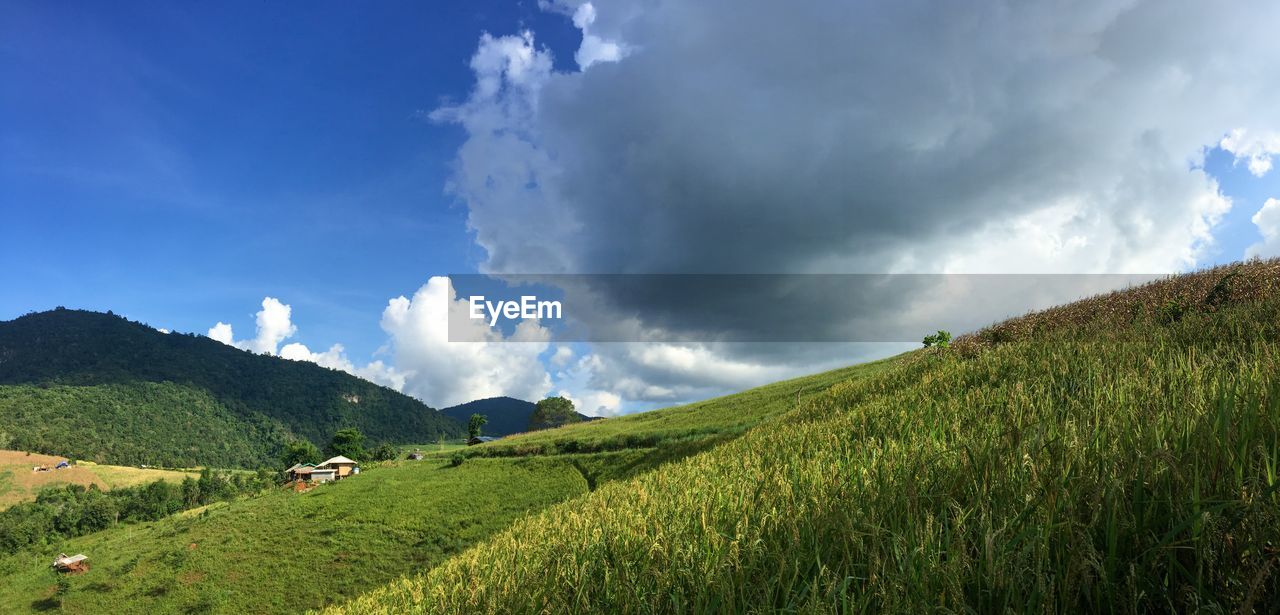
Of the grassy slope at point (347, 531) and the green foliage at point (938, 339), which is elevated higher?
the green foliage at point (938, 339)

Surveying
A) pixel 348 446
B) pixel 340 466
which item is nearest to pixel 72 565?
pixel 340 466

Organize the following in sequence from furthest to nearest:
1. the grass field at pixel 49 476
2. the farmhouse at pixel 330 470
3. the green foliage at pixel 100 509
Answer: the grass field at pixel 49 476 < the farmhouse at pixel 330 470 < the green foliage at pixel 100 509

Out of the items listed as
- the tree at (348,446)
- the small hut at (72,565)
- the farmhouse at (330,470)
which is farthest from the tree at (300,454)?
the small hut at (72,565)

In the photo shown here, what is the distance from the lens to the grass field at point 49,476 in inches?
5344

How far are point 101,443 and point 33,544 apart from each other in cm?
12795

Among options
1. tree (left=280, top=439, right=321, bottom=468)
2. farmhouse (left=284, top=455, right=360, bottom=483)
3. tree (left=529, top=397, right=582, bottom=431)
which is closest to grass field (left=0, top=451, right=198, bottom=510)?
tree (left=280, top=439, right=321, bottom=468)

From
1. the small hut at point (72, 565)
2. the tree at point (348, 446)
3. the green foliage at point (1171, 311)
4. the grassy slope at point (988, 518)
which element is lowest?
the small hut at point (72, 565)

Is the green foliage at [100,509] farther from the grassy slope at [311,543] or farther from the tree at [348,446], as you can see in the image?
the grassy slope at [311,543]

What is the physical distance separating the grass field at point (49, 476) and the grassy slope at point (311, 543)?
95371 mm

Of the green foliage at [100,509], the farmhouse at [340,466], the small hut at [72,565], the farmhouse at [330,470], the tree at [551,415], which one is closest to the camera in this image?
the small hut at [72,565]

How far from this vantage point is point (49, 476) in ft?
477

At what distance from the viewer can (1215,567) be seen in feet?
7.86

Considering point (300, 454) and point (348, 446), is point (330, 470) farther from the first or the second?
point (300, 454)

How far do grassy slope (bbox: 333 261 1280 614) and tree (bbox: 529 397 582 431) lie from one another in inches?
4465
